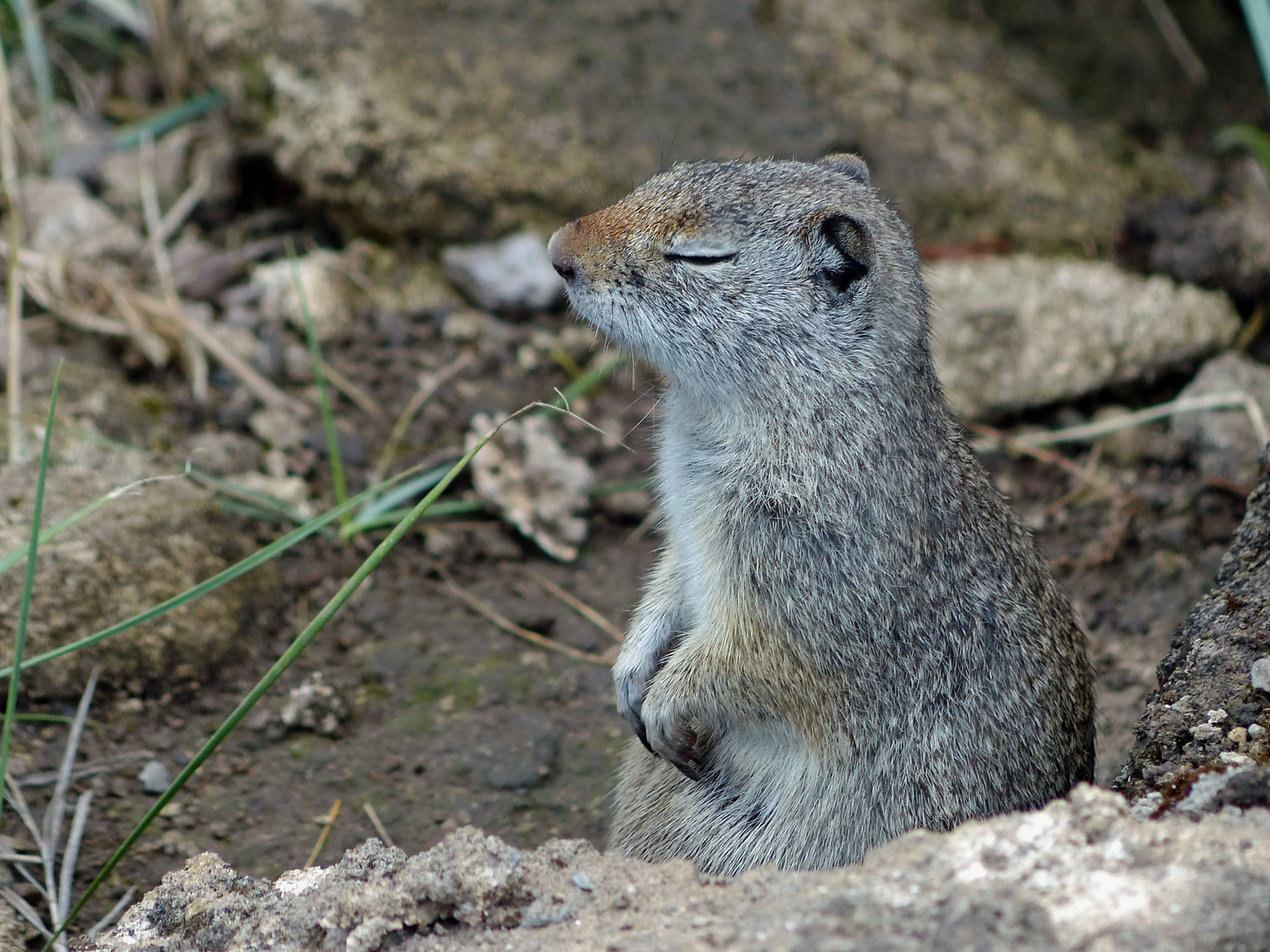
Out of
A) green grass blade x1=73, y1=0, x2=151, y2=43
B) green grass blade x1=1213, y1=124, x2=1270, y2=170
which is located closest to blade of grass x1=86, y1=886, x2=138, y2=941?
green grass blade x1=73, y1=0, x2=151, y2=43

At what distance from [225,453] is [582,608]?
5.07 feet

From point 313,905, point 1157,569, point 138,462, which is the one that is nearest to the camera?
point 313,905

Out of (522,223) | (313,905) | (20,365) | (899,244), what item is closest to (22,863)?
(313,905)

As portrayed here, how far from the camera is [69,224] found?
204 inches

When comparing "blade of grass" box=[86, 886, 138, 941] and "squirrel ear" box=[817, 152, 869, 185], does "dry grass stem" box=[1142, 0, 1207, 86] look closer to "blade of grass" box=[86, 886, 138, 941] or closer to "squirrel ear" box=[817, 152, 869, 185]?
"squirrel ear" box=[817, 152, 869, 185]

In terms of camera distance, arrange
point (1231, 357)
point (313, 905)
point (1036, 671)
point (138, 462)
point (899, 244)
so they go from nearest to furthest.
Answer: point (313, 905)
point (1036, 671)
point (899, 244)
point (138, 462)
point (1231, 357)

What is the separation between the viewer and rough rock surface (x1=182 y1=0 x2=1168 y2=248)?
5477 mm

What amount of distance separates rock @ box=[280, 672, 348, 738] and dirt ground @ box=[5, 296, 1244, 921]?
39 millimetres

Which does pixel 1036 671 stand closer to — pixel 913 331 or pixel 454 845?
pixel 913 331

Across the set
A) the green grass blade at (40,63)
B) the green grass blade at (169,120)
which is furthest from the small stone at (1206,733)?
the green grass blade at (40,63)

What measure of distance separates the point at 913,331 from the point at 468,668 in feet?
6.72

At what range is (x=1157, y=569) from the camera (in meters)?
4.68

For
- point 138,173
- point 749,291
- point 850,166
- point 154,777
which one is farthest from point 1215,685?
point 138,173

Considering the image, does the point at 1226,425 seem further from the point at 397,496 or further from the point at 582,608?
the point at 397,496
